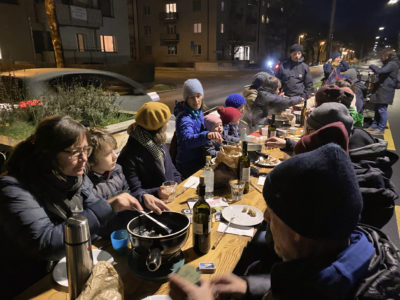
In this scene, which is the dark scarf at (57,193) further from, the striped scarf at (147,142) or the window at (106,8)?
the window at (106,8)

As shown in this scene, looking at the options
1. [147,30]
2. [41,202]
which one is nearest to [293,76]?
[41,202]

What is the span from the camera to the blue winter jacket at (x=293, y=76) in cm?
773

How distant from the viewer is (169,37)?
42.5m

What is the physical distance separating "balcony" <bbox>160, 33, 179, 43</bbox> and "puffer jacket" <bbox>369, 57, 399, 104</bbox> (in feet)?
121

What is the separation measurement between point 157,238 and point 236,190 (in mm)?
1237

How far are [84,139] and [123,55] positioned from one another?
28.1m

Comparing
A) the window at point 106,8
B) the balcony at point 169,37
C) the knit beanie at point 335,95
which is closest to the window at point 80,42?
the window at point 106,8

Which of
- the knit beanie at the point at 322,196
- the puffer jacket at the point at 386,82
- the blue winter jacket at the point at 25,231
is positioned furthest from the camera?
the puffer jacket at the point at 386,82

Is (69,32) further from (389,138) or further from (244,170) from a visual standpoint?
(244,170)

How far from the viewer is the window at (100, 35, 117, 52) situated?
26609 mm

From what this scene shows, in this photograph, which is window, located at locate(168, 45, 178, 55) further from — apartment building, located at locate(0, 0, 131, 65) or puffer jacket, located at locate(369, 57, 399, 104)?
puffer jacket, located at locate(369, 57, 399, 104)

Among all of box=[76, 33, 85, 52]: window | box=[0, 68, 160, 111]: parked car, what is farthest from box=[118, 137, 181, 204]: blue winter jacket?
box=[76, 33, 85, 52]: window

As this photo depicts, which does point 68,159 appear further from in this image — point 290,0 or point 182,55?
point 290,0

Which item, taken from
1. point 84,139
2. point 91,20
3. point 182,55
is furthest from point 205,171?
point 182,55
